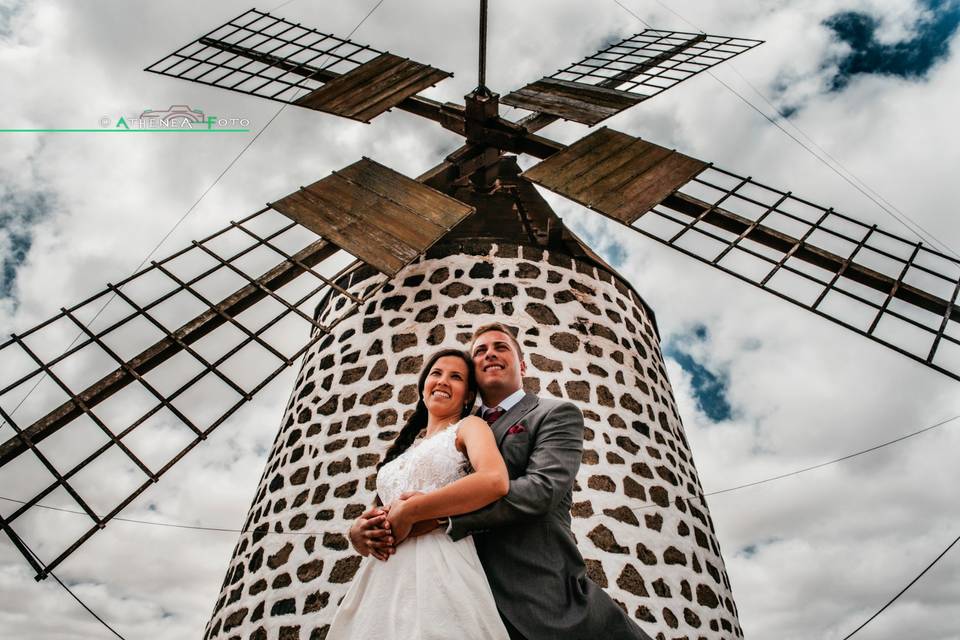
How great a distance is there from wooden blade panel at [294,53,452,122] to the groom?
14.0ft

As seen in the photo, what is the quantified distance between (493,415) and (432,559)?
1.52ft

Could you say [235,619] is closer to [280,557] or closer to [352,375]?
[280,557]

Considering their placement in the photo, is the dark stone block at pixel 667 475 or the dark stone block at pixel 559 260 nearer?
the dark stone block at pixel 667 475

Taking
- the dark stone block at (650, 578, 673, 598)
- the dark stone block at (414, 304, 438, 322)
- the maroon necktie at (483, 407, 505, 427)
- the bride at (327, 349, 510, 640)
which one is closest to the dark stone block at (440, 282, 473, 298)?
the dark stone block at (414, 304, 438, 322)

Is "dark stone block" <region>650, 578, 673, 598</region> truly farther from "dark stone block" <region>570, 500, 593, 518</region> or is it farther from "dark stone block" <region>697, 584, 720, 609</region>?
"dark stone block" <region>570, 500, 593, 518</region>

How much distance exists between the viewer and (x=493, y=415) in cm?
198

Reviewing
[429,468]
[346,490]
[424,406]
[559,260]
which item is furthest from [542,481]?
[559,260]

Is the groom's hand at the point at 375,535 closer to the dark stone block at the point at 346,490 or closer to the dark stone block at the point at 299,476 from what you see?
the dark stone block at the point at 346,490

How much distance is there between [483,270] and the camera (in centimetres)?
467

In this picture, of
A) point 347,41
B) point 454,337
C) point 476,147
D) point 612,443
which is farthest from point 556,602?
point 347,41

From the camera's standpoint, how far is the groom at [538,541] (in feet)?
5.25

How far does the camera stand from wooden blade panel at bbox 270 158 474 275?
444cm

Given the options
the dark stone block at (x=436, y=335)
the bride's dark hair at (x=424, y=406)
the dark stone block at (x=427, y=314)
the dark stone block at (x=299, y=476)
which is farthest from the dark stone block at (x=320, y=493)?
the bride's dark hair at (x=424, y=406)

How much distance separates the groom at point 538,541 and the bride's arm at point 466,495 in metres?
0.03
